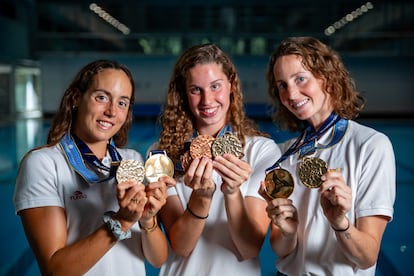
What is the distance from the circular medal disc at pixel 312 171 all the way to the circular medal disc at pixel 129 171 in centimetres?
64

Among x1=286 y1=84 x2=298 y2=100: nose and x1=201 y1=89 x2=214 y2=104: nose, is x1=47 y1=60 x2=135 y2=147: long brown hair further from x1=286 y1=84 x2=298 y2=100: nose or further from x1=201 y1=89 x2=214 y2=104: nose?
x1=286 y1=84 x2=298 y2=100: nose

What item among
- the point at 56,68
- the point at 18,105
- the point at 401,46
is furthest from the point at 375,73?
the point at 18,105

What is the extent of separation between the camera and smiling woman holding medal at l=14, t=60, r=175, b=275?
1614 mm

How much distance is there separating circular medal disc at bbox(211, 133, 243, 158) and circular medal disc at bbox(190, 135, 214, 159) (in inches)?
1.0

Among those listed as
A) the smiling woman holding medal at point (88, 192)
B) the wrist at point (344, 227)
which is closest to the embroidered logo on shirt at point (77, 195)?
the smiling woman holding medal at point (88, 192)

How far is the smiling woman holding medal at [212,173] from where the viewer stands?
1.82 m

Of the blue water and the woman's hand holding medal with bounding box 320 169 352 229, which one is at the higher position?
the woman's hand holding medal with bounding box 320 169 352 229

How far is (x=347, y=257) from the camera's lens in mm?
1748

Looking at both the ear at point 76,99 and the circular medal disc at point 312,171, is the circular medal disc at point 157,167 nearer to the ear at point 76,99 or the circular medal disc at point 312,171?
Result: the ear at point 76,99

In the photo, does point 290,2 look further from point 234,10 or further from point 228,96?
point 228,96

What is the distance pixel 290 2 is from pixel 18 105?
1344 cm

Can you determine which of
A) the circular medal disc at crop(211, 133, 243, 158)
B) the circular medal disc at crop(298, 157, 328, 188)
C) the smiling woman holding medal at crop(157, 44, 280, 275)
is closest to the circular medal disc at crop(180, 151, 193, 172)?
the smiling woman holding medal at crop(157, 44, 280, 275)

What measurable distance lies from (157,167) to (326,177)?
66 centimetres

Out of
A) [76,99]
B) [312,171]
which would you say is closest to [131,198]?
[76,99]
